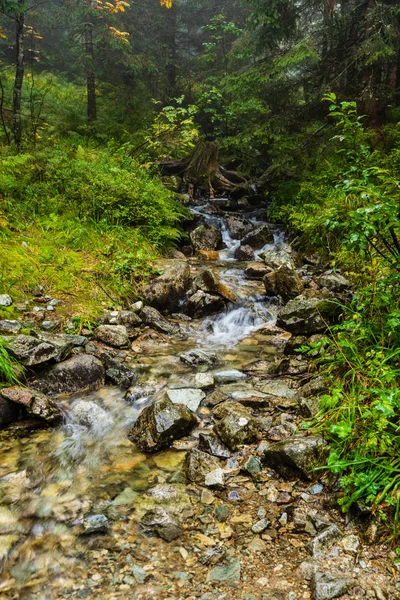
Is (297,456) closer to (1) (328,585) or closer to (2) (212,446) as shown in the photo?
(2) (212,446)

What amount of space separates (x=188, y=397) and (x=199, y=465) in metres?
1.06

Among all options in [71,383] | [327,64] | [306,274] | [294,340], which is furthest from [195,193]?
[71,383]

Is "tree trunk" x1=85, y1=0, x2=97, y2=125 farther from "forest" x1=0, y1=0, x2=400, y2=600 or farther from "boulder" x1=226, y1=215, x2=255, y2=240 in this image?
"boulder" x1=226, y1=215, x2=255, y2=240

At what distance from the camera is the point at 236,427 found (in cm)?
349

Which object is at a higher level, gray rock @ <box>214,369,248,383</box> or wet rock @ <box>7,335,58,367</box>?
wet rock @ <box>7,335,58,367</box>

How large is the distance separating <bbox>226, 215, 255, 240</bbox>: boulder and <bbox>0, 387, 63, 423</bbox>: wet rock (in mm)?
8148

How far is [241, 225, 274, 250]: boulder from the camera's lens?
33.9 ft

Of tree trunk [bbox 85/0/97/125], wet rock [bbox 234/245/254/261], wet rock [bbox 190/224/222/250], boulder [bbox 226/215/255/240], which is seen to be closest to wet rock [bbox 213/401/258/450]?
wet rock [bbox 234/245/254/261]

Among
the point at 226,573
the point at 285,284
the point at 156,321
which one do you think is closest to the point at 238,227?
the point at 285,284

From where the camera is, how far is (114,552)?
2467 mm

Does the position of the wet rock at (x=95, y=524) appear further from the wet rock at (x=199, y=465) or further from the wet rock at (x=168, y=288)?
the wet rock at (x=168, y=288)

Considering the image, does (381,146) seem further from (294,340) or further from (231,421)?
(231,421)

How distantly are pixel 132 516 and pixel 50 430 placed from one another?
1450 millimetres

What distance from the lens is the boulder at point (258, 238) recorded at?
10344 millimetres
